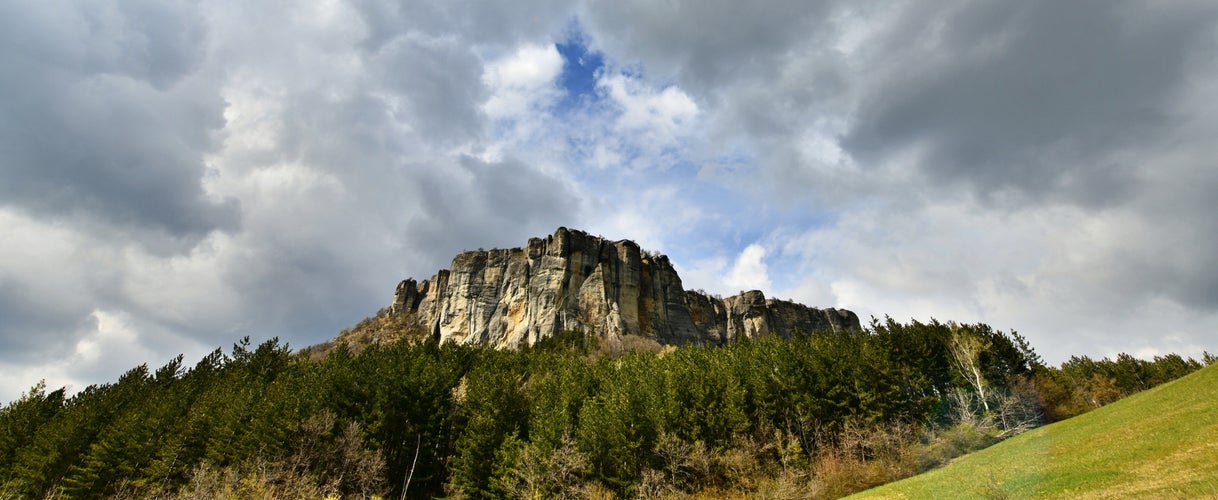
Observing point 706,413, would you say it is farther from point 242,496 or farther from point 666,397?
point 242,496

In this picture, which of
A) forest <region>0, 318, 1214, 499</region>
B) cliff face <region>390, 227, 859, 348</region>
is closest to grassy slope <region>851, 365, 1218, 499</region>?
forest <region>0, 318, 1214, 499</region>

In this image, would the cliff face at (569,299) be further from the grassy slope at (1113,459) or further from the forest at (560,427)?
the grassy slope at (1113,459)

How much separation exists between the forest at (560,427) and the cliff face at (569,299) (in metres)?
53.5

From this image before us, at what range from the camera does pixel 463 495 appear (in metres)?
41.8

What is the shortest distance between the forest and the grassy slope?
819 centimetres

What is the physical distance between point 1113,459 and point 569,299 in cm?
9983

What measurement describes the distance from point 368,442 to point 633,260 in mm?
89023

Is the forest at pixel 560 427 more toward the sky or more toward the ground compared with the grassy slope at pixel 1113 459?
more toward the sky

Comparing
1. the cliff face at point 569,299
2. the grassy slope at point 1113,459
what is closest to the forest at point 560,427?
the grassy slope at point 1113,459

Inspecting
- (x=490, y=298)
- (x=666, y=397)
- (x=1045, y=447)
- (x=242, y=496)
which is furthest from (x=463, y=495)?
(x=490, y=298)

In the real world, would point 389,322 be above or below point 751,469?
above

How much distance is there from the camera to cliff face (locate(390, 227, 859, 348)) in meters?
115

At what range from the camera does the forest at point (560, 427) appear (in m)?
40.8

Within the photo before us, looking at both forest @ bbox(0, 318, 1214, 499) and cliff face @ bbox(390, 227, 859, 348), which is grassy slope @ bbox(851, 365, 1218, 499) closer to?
forest @ bbox(0, 318, 1214, 499)
